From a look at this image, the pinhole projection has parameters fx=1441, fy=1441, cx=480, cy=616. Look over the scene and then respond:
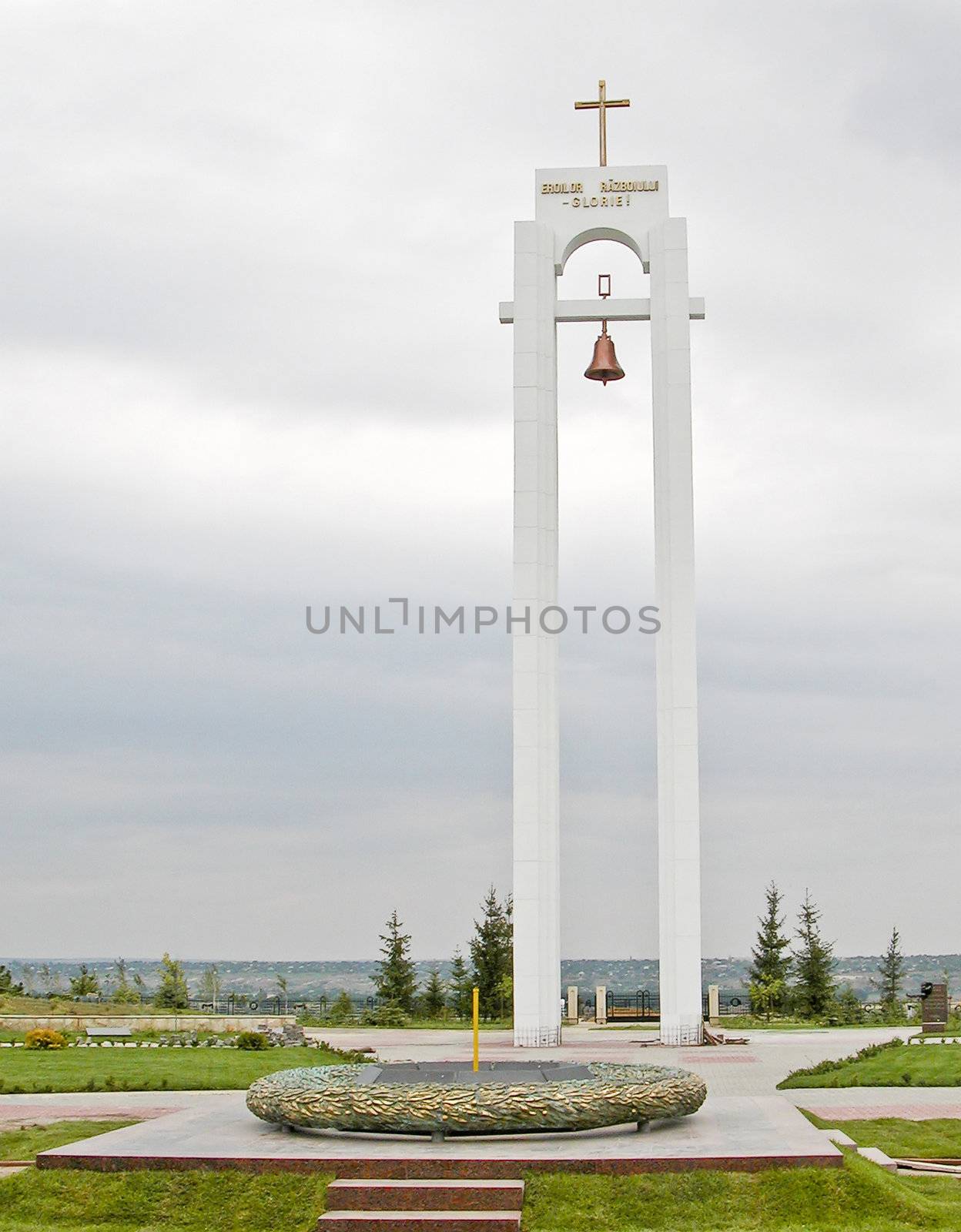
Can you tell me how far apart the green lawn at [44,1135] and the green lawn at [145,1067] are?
119 inches

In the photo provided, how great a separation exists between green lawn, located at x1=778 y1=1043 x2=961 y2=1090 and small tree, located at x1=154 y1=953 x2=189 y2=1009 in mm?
14619

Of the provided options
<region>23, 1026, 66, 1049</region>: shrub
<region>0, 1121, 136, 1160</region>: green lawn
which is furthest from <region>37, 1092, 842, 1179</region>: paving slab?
<region>23, 1026, 66, 1049</region>: shrub

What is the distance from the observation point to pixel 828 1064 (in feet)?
57.2

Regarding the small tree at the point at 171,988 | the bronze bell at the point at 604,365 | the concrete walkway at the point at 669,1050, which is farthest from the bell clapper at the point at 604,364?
the small tree at the point at 171,988

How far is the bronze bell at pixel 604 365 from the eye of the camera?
20531 millimetres

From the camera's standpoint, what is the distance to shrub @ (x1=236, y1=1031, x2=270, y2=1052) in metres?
19.9

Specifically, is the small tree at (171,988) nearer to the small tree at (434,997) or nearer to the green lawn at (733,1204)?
the small tree at (434,997)

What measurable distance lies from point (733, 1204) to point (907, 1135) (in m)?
4.31

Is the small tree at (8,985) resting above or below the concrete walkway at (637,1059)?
above

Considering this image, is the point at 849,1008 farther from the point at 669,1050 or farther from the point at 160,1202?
the point at 160,1202

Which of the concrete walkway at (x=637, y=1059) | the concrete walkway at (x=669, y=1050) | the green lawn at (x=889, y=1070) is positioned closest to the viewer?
the concrete walkway at (x=637, y=1059)

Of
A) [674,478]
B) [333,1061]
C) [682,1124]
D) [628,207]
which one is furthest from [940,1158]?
[628,207]

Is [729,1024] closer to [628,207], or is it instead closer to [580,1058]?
[580,1058]

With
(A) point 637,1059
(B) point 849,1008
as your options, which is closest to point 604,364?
(A) point 637,1059
